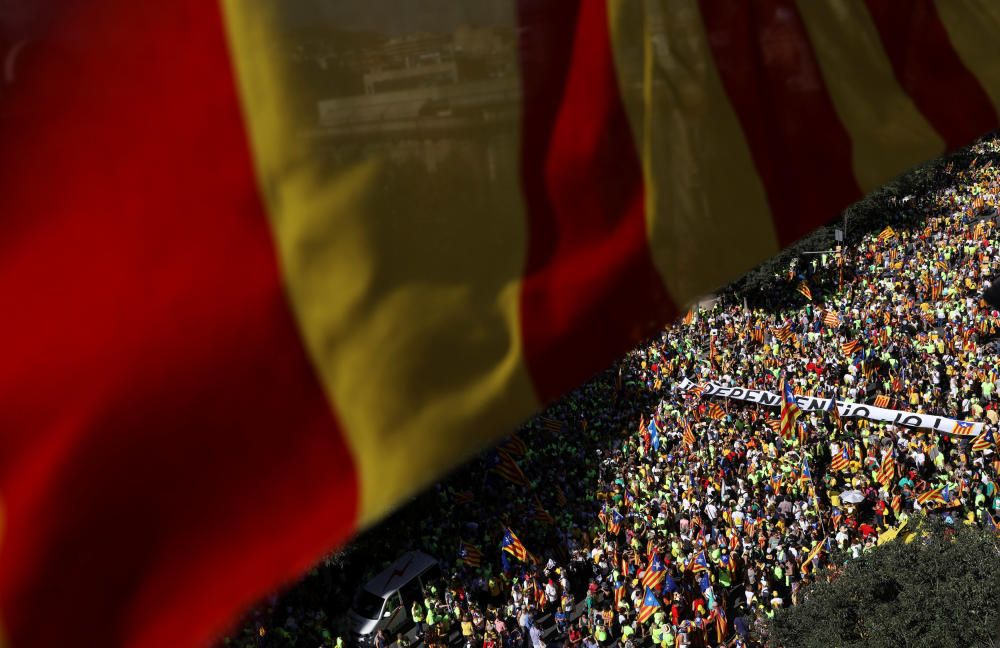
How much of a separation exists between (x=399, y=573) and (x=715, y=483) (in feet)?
19.9

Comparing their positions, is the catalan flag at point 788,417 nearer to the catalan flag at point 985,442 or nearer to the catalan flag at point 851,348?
the catalan flag at point 985,442

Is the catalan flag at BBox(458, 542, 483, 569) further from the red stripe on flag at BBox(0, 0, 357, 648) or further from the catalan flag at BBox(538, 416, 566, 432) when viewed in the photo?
the red stripe on flag at BBox(0, 0, 357, 648)

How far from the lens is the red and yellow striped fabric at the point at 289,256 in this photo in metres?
1.79

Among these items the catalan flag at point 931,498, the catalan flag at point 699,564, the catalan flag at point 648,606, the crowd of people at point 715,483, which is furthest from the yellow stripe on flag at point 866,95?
the catalan flag at point 931,498

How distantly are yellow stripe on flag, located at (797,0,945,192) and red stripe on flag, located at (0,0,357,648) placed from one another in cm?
210

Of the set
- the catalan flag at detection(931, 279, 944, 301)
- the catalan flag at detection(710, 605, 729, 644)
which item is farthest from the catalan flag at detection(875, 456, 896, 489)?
the catalan flag at detection(931, 279, 944, 301)

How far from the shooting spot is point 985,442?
1639 cm

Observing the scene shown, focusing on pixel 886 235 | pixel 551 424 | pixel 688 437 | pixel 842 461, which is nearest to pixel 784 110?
pixel 842 461

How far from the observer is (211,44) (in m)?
1.94

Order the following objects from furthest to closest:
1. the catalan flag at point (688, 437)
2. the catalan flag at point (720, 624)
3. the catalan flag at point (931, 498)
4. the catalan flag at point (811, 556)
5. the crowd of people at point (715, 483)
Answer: the catalan flag at point (688, 437), the catalan flag at point (931, 498), the crowd of people at point (715, 483), the catalan flag at point (811, 556), the catalan flag at point (720, 624)

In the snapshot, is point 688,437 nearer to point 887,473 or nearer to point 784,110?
point 887,473

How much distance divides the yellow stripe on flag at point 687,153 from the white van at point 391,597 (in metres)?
14.7

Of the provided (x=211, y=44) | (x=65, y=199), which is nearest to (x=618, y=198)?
(x=211, y=44)

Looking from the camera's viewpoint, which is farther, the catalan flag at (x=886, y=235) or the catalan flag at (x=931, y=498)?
the catalan flag at (x=886, y=235)
